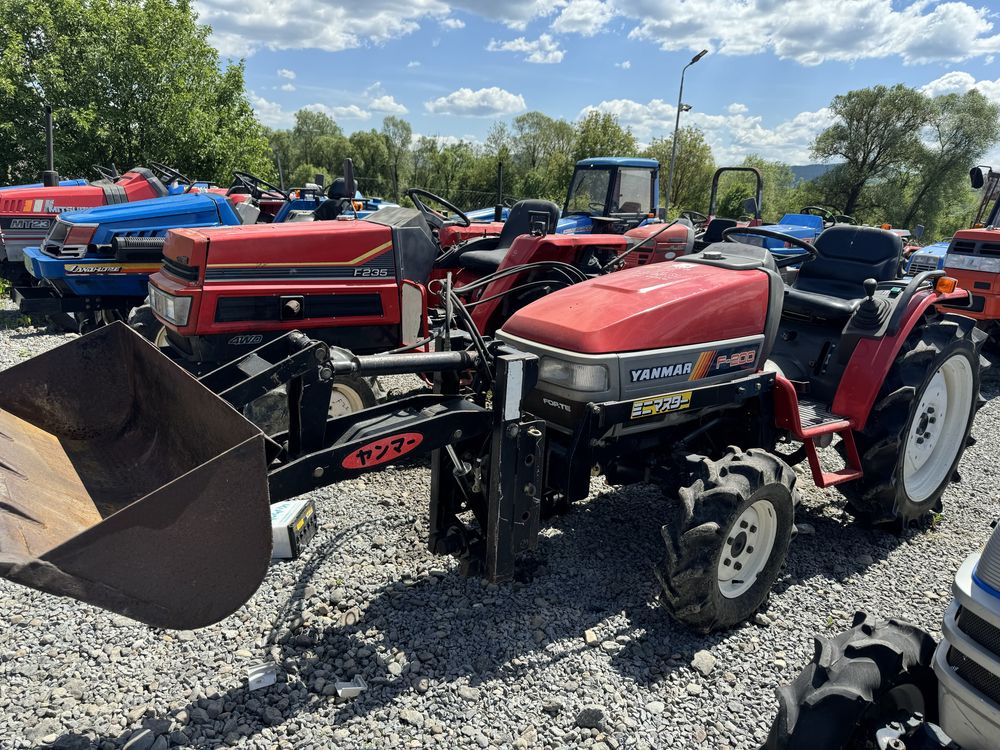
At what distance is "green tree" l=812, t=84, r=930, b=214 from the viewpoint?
33.0 meters

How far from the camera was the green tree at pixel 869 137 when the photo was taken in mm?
33000

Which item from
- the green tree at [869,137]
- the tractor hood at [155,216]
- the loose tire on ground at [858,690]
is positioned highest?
the green tree at [869,137]

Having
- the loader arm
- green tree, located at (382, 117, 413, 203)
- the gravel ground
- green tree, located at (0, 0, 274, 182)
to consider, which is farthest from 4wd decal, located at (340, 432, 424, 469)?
green tree, located at (382, 117, 413, 203)

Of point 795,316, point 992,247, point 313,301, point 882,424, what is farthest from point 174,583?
point 992,247

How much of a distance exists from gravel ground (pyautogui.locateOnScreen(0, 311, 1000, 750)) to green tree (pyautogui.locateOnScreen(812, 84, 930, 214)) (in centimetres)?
3452

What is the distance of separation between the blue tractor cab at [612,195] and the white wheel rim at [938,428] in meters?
5.08

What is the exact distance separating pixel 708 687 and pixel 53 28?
62.9 feet

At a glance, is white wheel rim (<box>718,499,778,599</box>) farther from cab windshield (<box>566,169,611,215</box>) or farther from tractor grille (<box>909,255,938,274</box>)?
tractor grille (<box>909,255,938,274</box>)

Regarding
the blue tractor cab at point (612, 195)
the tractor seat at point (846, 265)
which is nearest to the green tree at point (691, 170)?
the blue tractor cab at point (612, 195)

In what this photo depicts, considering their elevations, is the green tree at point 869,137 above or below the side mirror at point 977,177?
A: above

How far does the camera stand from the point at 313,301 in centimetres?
421

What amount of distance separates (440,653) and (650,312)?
4.96 ft

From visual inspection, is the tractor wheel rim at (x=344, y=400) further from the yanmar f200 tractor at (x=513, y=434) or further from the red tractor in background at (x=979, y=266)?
the red tractor in background at (x=979, y=266)

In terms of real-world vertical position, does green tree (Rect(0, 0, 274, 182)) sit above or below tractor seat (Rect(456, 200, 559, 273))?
above
